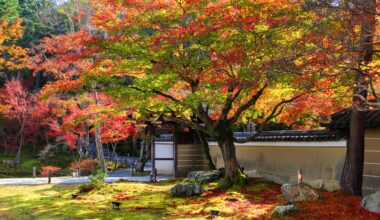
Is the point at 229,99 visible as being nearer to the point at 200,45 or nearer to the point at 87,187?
the point at 200,45

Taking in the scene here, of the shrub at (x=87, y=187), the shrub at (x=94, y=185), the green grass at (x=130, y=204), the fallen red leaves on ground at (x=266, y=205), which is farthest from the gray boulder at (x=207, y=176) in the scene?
the shrub at (x=87, y=187)

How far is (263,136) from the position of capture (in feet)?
52.5

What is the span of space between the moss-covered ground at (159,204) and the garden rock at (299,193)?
27 cm

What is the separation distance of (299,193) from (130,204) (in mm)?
4767

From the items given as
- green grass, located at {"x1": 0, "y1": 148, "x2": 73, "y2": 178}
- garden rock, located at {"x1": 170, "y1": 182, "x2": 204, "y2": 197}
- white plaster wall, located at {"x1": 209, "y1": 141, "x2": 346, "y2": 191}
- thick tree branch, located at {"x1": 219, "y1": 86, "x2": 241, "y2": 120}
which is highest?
thick tree branch, located at {"x1": 219, "y1": 86, "x2": 241, "y2": 120}

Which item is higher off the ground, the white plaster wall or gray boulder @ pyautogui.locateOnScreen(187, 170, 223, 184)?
the white plaster wall

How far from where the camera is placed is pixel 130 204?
11586 millimetres

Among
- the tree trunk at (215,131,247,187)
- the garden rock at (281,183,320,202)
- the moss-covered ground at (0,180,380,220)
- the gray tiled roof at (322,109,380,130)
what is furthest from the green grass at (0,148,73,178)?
the garden rock at (281,183,320,202)

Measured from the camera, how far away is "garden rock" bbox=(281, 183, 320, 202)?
9617 millimetres

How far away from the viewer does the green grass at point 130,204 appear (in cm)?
992

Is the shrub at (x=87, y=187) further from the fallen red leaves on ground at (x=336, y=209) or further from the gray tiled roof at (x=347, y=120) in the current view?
the gray tiled roof at (x=347, y=120)

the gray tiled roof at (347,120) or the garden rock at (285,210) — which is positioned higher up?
the gray tiled roof at (347,120)

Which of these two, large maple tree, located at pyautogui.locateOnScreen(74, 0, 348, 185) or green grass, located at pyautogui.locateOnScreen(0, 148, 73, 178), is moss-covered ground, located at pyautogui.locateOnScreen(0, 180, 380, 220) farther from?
green grass, located at pyautogui.locateOnScreen(0, 148, 73, 178)

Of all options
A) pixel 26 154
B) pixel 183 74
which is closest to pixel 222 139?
pixel 183 74
